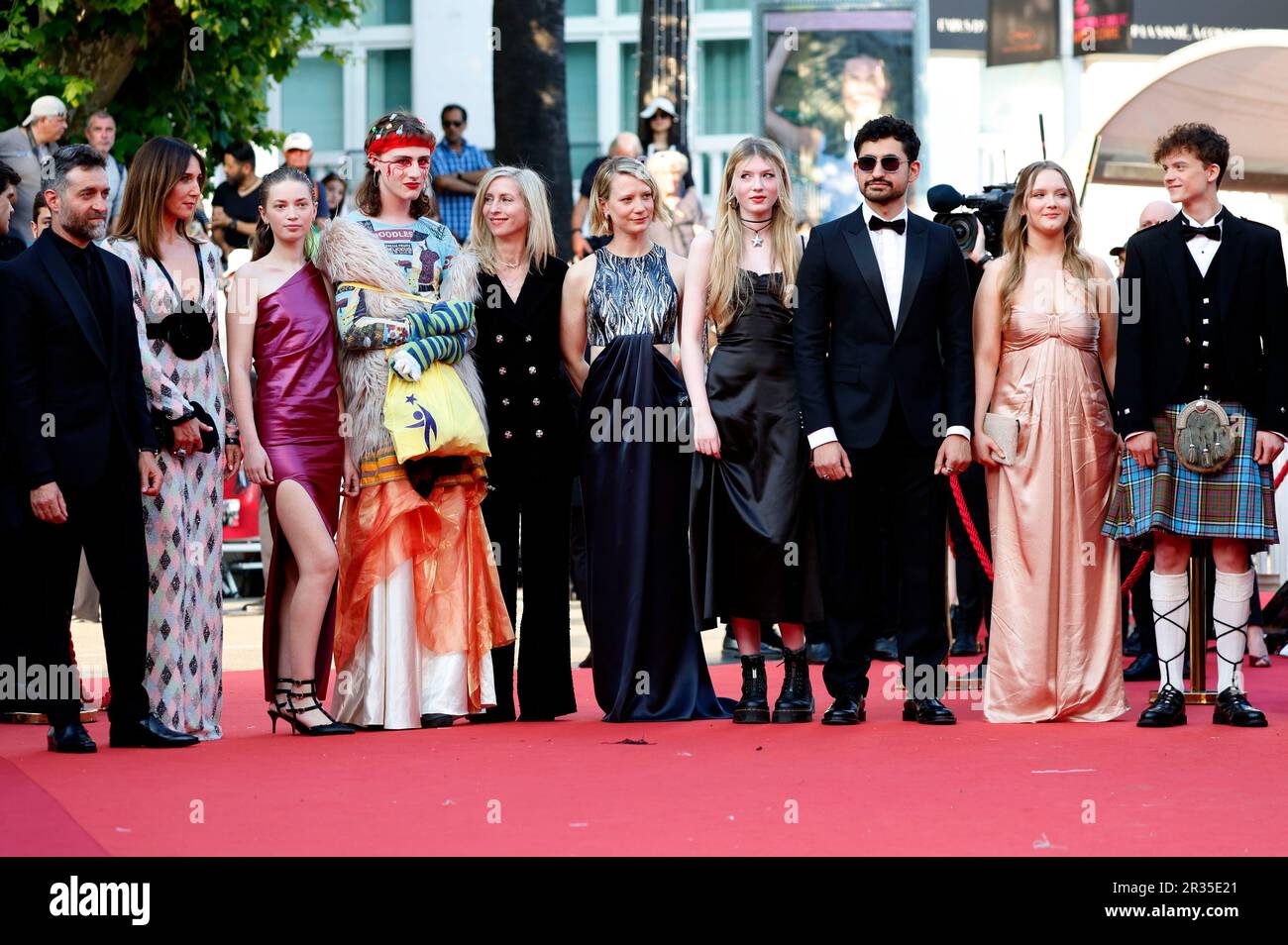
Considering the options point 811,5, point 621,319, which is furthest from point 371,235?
point 811,5

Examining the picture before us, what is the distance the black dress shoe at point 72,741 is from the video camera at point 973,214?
15.7 ft

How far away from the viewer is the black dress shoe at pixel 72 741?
702 cm

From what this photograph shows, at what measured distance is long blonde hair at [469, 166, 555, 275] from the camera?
7.94 m

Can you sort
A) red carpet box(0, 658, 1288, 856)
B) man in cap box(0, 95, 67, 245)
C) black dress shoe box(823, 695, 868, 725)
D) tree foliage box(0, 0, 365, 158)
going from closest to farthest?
red carpet box(0, 658, 1288, 856)
black dress shoe box(823, 695, 868, 725)
man in cap box(0, 95, 67, 245)
tree foliage box(0, 0, 365, 158)

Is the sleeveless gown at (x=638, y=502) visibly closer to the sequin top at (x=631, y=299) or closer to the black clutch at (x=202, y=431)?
the sequin top at (x=631, y=299)

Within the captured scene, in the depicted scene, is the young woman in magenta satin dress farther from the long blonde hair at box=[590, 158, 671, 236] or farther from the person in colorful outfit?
the long blonde hair at box=[590, 158, 671, 236]

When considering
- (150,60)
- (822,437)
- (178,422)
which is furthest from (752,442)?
(150,60)

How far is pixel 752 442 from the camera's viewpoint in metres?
7.65

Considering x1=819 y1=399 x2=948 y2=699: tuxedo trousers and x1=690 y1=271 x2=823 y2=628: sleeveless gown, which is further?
x1=690 y1=271 x2=823 y2=628: sleeveless gown

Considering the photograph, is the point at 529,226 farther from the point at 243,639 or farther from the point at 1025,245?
the point at 243,639

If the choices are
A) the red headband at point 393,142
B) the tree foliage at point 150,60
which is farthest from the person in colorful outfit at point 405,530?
the tree foliage at point 150,60

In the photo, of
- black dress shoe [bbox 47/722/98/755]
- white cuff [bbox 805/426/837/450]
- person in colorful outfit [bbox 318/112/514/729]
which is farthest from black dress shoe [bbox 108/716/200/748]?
white cuff [bbox 805/426/837/450]

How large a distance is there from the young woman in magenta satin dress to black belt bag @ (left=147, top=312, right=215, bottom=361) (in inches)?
5.3
